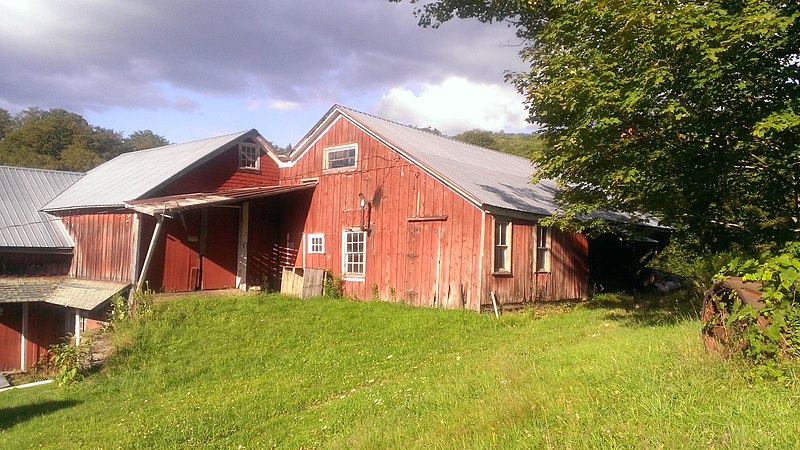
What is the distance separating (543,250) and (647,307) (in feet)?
12.1

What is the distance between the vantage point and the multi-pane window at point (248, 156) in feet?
70.2

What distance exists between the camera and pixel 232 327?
14500 millimetres

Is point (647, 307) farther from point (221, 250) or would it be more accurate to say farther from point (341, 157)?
point (221, 250)

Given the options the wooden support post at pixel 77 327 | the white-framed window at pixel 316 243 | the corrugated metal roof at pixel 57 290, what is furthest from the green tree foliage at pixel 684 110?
the wooden support post at pixel 77 327

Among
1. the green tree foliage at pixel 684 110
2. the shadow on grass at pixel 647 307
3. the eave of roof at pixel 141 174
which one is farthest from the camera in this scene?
the eave of roof at pixel 141 174

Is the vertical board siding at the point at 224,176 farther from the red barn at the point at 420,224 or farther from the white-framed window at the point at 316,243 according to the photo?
the white-framed window at the point at 316,243

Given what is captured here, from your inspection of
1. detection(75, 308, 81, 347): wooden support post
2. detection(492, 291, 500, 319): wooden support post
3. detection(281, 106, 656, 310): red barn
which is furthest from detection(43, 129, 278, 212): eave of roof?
detection(492, 291, 500, 319): wooden support post

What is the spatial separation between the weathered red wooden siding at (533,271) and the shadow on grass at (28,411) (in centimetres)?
1018

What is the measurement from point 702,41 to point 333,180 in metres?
13.4

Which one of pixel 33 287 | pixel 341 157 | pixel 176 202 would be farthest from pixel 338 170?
pixel 33 287

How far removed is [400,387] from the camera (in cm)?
910

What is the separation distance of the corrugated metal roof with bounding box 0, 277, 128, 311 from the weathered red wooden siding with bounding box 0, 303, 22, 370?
1107mm

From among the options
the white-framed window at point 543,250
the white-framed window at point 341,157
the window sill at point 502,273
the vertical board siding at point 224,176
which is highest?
the white-framed window at point 341,157

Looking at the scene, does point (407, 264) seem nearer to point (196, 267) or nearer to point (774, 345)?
point (196, 267)
